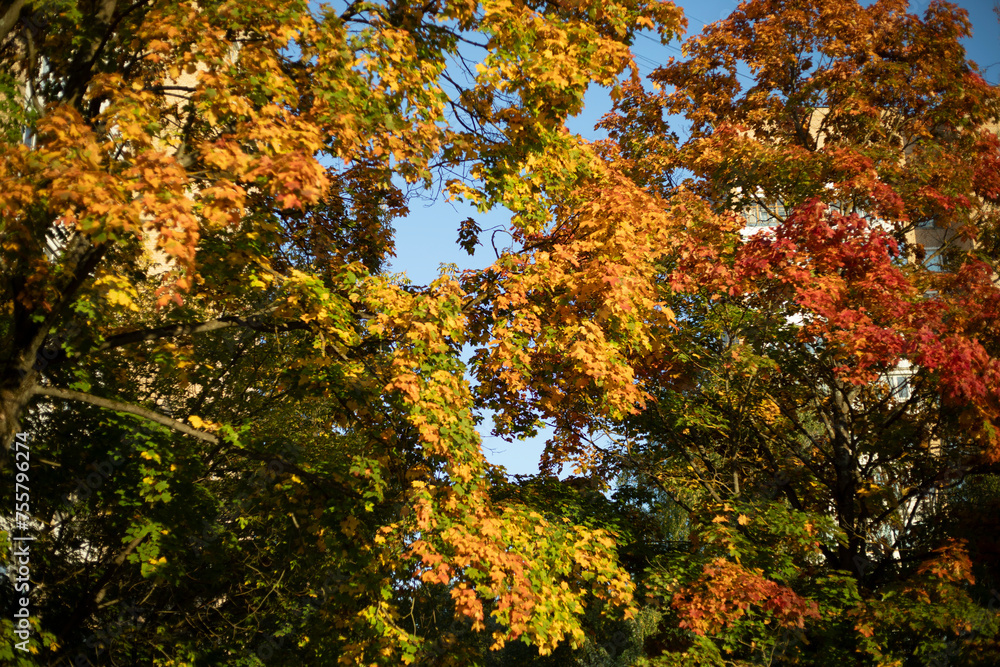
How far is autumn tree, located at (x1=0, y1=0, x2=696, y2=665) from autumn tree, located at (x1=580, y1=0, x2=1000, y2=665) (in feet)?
7.20

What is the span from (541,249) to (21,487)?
784 cm

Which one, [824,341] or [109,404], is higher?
[824,341]

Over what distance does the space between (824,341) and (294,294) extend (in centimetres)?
Answer: 838

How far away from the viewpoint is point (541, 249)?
37.0 ft

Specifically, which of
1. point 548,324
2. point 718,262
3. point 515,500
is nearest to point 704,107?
point 718,262

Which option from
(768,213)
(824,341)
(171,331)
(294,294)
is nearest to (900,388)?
(824,341)

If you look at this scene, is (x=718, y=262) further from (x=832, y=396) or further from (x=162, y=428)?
(x=162, y=428)

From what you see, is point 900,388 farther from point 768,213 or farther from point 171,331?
A: point 171,331

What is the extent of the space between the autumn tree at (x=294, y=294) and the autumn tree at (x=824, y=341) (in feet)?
7.20

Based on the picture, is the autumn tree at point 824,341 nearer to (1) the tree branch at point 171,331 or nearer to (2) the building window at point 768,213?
(2) the building window at point 768,213

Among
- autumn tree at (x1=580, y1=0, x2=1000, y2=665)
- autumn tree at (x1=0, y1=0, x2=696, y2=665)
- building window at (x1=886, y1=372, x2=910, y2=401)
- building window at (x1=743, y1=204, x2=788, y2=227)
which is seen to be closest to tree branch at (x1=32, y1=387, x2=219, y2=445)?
autumn tree at (x1=0, y1=0, x2=696, y2=665)

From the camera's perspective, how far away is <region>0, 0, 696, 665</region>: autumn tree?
22.8 ft

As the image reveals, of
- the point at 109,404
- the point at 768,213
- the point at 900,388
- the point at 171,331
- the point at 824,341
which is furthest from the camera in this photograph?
the point at 768,213

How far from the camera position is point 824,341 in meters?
12.2
